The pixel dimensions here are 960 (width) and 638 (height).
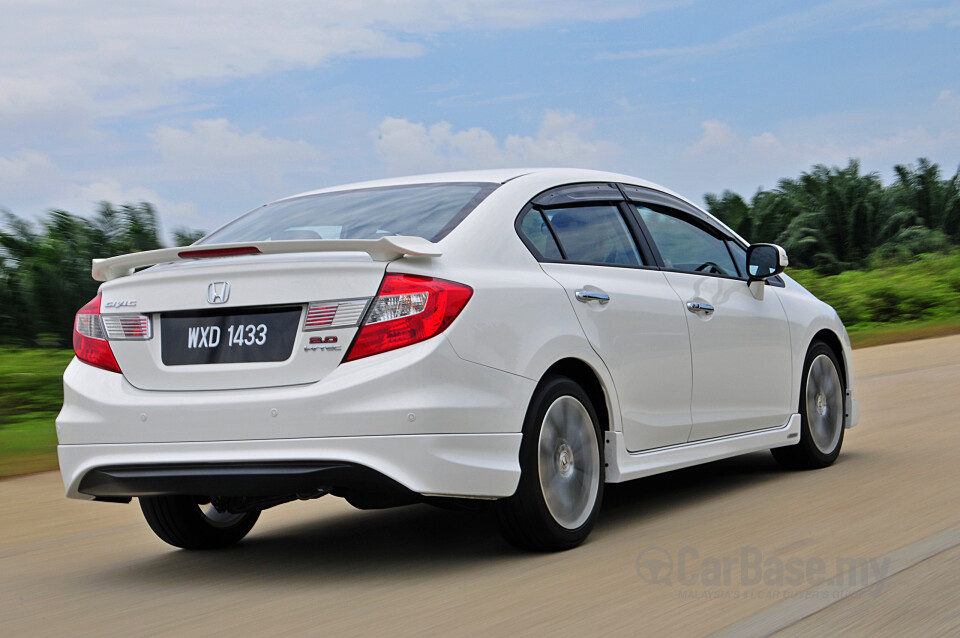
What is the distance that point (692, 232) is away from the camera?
6359 millimetres

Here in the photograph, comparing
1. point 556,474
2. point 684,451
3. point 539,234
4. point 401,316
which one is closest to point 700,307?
point 684,451

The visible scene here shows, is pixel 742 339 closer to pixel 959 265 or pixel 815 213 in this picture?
pixel 959 265

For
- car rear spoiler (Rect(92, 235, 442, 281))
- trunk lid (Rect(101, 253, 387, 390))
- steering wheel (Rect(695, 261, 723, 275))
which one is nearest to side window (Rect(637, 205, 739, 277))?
steering wheel (Rect(695, 261, 723, 275))

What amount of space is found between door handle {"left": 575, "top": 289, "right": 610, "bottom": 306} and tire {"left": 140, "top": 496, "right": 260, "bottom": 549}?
186 centimetres

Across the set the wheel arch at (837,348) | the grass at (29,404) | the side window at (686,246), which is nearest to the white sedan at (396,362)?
the side window at (686,246)

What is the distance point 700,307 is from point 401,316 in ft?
6.97

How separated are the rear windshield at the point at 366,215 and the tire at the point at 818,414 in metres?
2.71

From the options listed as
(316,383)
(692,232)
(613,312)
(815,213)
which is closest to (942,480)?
(692,232)

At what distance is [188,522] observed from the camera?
17.5 ft

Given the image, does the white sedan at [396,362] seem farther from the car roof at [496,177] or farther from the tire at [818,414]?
the tire at [818,414]

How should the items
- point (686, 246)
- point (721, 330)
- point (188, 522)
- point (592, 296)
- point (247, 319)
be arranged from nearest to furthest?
point (247, 319) < point (592, 296) < point (188, 522) < point (721, 330) < point (686, 246)

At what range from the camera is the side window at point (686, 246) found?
598cm

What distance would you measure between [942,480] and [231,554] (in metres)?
3.57

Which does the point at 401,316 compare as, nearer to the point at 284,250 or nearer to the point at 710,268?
the point at 284,250
